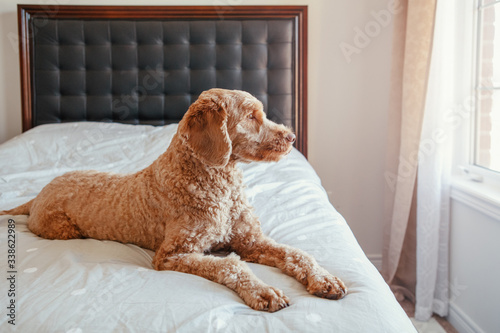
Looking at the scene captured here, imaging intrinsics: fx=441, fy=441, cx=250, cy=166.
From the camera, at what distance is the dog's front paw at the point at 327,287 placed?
1.16m

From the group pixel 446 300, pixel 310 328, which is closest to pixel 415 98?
pixel 446 300

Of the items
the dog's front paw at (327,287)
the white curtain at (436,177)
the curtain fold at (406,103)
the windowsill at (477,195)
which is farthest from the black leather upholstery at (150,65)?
the dog's front paw at (327,287)

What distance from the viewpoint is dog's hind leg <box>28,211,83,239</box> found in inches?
65.4

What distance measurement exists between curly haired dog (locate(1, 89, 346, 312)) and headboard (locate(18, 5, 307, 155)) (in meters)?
1.67

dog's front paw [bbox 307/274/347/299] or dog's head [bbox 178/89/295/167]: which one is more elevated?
dog's head [bbox 178/89/295/167]

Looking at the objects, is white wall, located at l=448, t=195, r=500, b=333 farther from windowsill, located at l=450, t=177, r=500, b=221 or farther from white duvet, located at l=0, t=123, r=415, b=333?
white duvet, located at l=0, t=123, r=415, b=333

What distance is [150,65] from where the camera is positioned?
325cm

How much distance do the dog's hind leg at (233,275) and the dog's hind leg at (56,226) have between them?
1.38 ft

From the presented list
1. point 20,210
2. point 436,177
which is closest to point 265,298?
point 20,210

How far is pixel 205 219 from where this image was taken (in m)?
1.48

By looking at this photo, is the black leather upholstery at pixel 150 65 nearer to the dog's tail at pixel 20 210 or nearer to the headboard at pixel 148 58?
the headboard at pixel 148 58

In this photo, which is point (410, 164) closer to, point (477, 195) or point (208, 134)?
Result: point (477, 195)

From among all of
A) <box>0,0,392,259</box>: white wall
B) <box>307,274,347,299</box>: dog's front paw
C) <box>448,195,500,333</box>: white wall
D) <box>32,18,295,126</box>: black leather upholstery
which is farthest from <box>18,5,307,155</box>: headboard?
<box>307,274,347,299</box>: dog's front paw

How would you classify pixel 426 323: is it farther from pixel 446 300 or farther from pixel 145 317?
pixel 145 317
